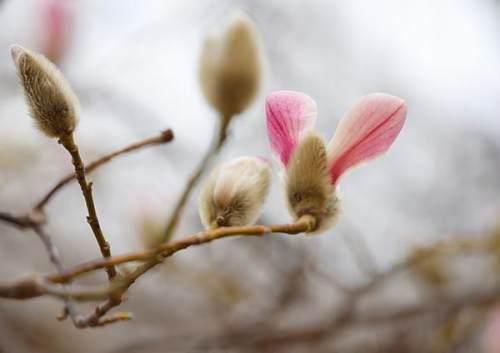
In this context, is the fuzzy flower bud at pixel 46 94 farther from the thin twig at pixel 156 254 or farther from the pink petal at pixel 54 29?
the pink petal at pixel 54 29

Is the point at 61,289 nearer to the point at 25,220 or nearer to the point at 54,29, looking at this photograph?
the point at 25,220

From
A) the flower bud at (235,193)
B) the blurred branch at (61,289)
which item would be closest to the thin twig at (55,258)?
the blurred branch at (61,289)

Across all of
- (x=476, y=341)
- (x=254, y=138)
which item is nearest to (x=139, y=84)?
(x=254, y=138)

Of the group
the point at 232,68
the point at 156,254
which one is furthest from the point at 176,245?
the point at 232,68

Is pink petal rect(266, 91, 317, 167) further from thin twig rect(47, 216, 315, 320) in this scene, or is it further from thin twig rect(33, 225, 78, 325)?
thin twig rect(33, 225, 78, 325)

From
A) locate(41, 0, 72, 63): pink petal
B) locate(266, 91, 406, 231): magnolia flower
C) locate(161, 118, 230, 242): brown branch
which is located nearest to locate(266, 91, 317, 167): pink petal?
locate(266, 91, 406, 231): magnolia flower

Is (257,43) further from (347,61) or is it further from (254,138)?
(347,61)
